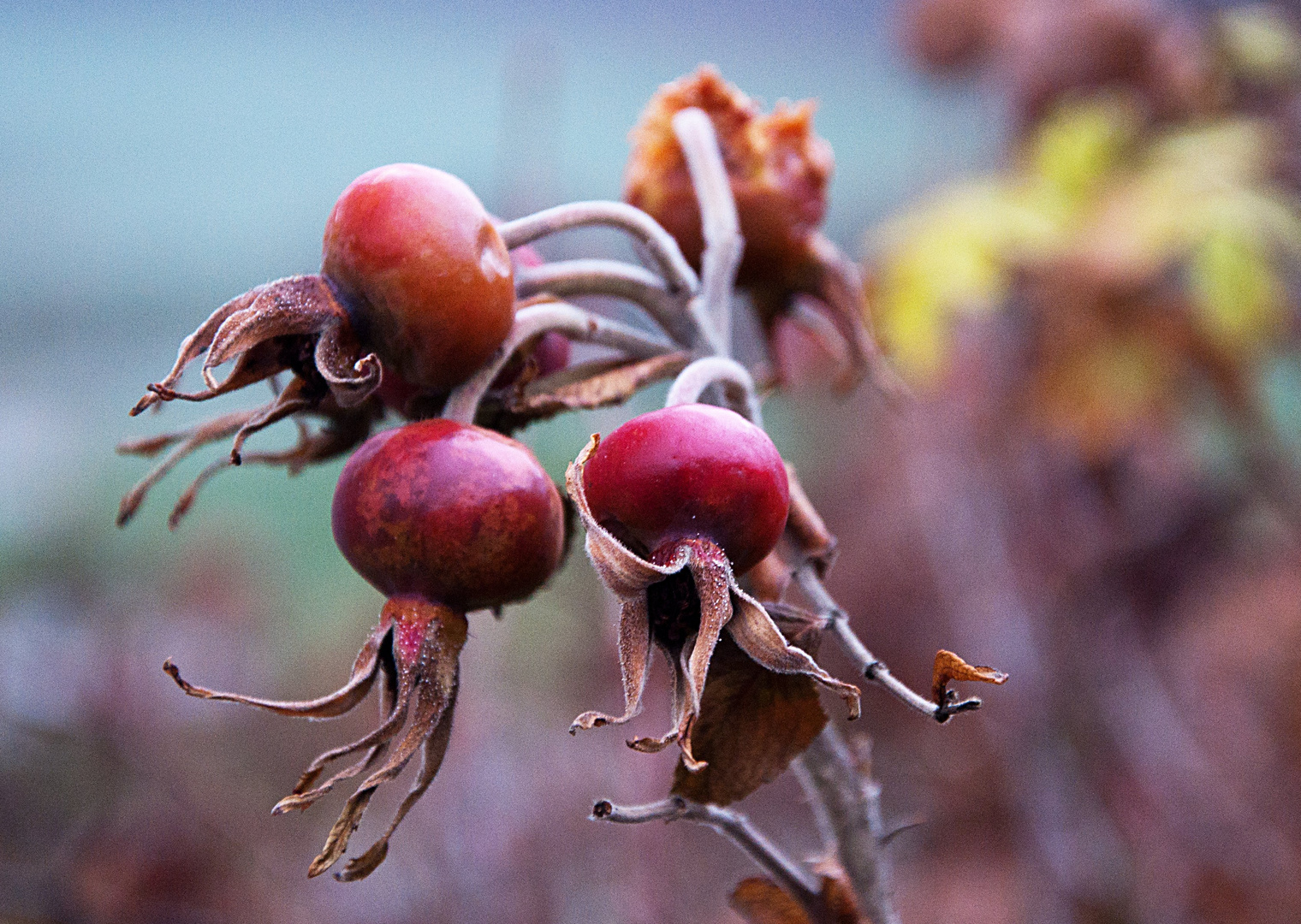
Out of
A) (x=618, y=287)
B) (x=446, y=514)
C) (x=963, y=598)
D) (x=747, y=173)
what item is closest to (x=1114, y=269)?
(x=963, y=598)

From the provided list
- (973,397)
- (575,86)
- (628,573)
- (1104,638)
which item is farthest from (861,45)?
(628,573)

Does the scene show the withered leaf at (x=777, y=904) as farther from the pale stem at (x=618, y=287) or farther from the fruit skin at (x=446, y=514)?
the pale stem at (x=618, y=287)

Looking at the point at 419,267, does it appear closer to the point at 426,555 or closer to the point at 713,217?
the point at 426,555

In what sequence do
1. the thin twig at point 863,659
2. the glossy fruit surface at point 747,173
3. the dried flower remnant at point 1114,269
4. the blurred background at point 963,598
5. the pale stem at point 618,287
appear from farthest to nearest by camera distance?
the dried flower remnant at point 1114,269 < the blurred background at point 963,598 < the glossy fruit surface at point 747,173 < the pale stem at point 618,287 < the thin twig at point 863,659

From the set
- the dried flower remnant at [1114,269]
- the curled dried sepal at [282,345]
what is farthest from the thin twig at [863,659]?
the dried flower remnant at [1114,269]

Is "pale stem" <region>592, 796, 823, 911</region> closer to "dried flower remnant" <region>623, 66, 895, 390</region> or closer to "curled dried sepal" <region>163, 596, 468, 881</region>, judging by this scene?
"curled dried sepal" <region>163, 596, 468, 881</region>

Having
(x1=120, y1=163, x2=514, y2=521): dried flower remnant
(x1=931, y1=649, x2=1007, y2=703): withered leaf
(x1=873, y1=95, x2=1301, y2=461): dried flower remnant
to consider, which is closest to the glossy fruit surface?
(x1=120, y1=163, x2=514, y2=521): dried flower remnant

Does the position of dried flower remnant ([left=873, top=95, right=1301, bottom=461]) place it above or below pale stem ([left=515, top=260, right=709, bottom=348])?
below
